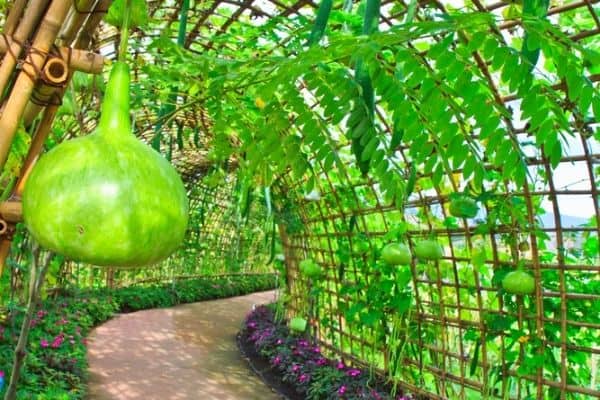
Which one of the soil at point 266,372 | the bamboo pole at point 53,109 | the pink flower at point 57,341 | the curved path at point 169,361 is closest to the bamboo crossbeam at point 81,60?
the bamboo pole at point 53,109

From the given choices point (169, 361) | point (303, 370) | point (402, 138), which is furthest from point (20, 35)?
point (169, 361)

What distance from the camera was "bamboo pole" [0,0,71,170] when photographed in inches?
22.2

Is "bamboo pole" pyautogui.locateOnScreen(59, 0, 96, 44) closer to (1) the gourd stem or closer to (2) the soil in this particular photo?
(1) the gourd stem

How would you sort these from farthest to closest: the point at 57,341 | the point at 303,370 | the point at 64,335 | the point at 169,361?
the point at 169,361 → the point at 64,335 → the point at 303,370 → the point at 57,341

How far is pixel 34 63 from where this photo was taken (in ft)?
1.87

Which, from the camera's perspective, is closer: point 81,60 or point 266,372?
point 81,60

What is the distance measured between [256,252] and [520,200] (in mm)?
13735

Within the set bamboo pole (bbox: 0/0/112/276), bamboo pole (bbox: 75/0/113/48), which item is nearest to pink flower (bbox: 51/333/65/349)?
bamboo pole (bbox: 0/0/112/276)

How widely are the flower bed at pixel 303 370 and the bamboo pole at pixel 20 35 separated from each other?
4605 millimetres

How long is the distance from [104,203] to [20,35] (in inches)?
8.7

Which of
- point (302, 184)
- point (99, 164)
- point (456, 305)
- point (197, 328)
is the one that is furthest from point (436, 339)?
point (197, 328)

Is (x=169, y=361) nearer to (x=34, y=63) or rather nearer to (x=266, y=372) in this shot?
(x=266, y=372)

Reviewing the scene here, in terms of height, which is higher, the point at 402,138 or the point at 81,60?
the point at 402,138

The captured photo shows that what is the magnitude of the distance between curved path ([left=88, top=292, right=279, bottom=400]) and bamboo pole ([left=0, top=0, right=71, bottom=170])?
496cm
